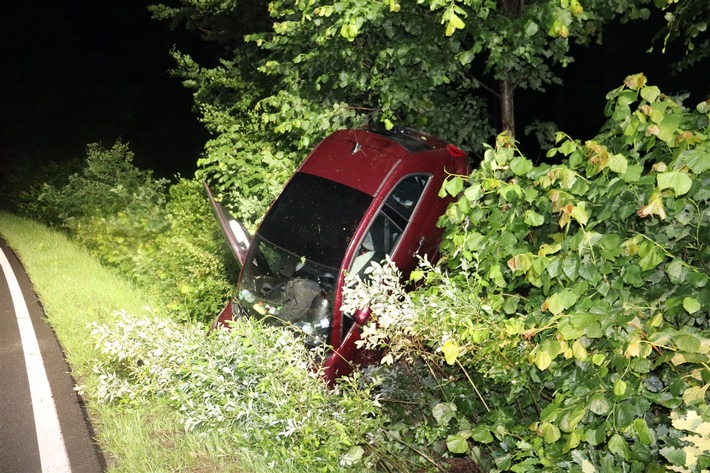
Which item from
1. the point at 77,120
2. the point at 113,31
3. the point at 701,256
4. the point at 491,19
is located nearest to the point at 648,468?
the point at 701,256

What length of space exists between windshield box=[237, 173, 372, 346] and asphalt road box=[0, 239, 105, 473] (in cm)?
187

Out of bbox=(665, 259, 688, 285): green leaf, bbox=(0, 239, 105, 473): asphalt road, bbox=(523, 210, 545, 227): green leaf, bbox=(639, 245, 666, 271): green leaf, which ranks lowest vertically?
bbox=(0, 239, 105, 473): asphalt road

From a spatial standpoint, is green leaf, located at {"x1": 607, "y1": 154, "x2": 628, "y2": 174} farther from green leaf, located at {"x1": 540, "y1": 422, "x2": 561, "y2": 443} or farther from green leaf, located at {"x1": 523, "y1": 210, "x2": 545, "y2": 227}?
green leaf, located at {"x1": 540, "y1": 422, "x2": 561, "y2": 443}

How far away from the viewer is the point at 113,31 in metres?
33.3

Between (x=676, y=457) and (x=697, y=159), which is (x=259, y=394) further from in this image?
(x=697, y=159)

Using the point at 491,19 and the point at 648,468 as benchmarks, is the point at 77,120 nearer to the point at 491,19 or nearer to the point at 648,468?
the point at 491,19

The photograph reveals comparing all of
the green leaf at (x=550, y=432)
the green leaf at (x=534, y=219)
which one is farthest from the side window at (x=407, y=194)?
the green leaf at (x=550, y=432)

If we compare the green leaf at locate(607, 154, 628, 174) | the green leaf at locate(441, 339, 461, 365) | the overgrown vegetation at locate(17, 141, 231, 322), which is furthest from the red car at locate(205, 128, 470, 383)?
the green leaf at locate(607, 154, 628, 174)

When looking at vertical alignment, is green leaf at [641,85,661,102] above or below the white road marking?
above

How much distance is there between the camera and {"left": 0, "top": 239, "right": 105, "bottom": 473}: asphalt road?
478 centimetres

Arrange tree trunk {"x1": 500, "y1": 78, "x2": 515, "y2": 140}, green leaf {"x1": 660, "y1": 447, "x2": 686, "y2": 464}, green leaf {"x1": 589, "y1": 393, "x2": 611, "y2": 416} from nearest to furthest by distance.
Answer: green leaf {"x1": 660, "y1": 447, "x2": 686, "y2": 464} < green leaf {"x1": 589, "y1": 393, "x2": 611, "y2": 416} < tree trunk {"x1": 500, "y1": 78, "x2": 515, "y2": 140}

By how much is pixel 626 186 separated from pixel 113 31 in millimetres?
35283

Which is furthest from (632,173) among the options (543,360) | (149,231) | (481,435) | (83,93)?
(83,93)

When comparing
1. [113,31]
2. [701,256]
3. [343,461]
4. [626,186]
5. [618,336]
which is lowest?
[343,461]
